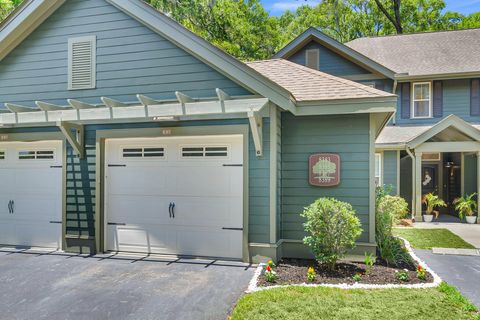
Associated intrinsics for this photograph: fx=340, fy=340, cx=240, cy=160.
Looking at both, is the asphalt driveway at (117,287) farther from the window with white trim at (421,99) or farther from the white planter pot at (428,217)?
the window with white trim at (421,99)

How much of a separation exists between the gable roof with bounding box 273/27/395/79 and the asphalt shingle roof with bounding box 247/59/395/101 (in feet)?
19.0

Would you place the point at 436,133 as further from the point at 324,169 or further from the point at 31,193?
the point at 31,193

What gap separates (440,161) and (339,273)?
35.2 ft

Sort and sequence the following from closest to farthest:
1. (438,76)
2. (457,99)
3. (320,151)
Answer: (320,151) < (438,76) < (457,99)

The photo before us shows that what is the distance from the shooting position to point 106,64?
6.95 meters

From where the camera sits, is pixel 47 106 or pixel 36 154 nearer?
pixel 47 106

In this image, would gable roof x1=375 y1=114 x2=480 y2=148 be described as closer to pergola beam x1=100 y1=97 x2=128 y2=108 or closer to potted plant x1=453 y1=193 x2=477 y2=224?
potted plant x1=453 y1=193 x2=477 y2=224

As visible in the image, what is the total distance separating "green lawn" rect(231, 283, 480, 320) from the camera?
12.7ft

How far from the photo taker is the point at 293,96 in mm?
6094

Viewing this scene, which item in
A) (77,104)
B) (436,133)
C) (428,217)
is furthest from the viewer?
(428,217)

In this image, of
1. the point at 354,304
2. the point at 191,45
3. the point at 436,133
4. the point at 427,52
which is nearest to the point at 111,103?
the point at 191,45

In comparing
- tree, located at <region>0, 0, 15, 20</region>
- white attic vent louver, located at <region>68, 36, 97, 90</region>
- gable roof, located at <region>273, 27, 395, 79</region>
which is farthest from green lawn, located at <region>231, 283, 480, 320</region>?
tree, located at <region>0, 0, 15, 20</region>

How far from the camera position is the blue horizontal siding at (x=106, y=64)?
653 centimetres

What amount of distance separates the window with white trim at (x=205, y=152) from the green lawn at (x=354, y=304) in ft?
9.10
